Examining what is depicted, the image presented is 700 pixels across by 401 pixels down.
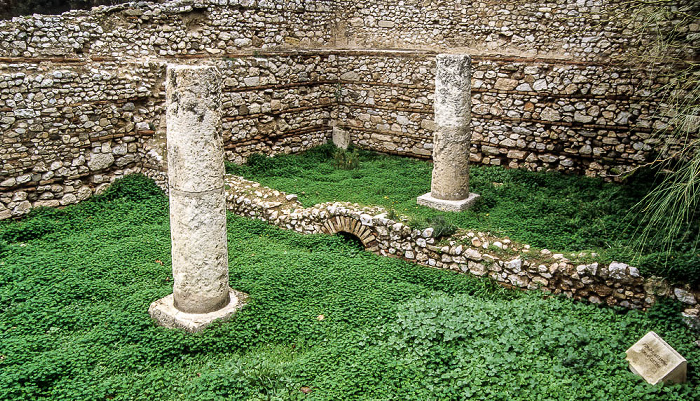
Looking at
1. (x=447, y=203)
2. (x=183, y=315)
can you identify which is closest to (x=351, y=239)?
(x=447, y=203)

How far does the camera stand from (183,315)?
5375 millimetres

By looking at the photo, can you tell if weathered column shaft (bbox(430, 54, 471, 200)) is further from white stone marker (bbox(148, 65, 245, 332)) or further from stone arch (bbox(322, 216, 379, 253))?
white stone marker (bbox(148, 65, 245, 332))

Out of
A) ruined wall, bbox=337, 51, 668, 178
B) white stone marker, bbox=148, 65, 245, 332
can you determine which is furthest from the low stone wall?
ruined wall, bbox=337, 51, 668, 178

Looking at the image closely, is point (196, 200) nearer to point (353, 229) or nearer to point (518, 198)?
point (353, 229)

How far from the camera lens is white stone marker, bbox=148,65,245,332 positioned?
16.5 feet

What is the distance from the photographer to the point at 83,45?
854cm

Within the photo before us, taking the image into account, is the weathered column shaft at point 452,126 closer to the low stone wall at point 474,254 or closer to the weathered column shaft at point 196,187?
the low stone wall at point 474,254

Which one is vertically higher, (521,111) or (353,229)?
(521,111)

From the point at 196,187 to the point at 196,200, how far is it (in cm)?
13

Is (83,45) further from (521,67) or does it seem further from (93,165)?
(521,67)

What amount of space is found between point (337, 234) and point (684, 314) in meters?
4.35

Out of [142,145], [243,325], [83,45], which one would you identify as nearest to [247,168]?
[142,145]

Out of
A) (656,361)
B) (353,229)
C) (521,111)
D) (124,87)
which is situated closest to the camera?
(656,361)

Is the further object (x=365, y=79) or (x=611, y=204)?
(x=365, y=79)
